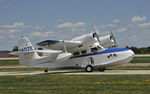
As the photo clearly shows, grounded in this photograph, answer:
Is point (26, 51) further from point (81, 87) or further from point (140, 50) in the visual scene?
point (140, 50)

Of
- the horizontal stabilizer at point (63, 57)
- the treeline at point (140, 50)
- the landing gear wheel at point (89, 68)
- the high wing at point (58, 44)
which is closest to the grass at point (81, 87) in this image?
the high wing at point (58, 44)

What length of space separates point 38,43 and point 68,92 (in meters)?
12.5

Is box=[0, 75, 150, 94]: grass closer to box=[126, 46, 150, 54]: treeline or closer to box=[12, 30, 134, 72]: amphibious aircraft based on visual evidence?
box=[12, 30, 134, 72]: amphibious aircraft

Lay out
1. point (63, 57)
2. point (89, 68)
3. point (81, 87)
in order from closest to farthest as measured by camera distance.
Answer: point (81, 87)
point (63, 57)
point (89, 68)

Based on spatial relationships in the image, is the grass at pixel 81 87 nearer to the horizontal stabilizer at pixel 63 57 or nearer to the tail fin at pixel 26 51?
the horizontal stabilizer at pixel 63 57

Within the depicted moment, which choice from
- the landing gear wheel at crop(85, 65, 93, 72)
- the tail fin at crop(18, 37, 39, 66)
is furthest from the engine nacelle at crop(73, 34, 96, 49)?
the tail fin at crop(18, 37, 39, 66)

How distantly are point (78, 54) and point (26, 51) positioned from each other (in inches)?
227

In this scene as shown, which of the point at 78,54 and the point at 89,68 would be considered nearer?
the point at 89,68

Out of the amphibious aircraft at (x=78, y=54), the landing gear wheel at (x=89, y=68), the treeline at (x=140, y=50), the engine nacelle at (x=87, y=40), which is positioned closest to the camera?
the engine nacelle at (x=87, y=40)

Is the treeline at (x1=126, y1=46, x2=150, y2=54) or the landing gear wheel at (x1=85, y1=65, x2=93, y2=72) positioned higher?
the treeline at (x1=126, y1=46, x2=150, y2=54)

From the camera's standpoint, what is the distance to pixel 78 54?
26.6 metres

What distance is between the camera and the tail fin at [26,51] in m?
27.1

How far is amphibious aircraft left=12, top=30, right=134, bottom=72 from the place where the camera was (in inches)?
972

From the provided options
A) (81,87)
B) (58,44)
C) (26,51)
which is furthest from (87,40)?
(81,87)
